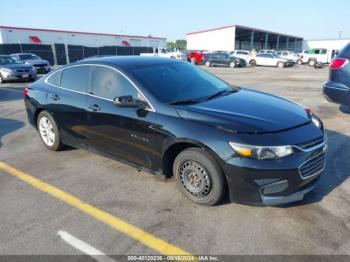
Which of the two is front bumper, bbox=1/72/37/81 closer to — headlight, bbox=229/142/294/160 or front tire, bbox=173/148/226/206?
front tire, bbox=173/148/226/206

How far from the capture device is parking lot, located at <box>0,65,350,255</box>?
2928 mm

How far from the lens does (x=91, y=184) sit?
4.26 meters

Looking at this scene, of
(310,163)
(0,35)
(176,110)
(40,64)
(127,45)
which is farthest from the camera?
(127,45)

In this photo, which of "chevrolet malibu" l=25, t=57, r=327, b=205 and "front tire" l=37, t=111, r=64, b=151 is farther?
"front tire" l=37, t=111, r=64, b=151

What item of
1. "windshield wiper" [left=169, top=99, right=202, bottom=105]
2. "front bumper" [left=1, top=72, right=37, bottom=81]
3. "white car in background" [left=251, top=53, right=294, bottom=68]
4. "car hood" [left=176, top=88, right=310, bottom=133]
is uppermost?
"windshield wiper" [left=169, top=99, right=202, bottom=105]

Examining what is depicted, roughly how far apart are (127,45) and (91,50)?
522 inches

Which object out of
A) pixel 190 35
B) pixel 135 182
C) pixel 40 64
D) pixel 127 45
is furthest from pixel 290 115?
pixel 190 35

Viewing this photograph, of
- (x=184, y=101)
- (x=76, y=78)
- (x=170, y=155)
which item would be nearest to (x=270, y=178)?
(x=170, y=155)

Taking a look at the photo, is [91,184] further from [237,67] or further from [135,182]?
[237,67]

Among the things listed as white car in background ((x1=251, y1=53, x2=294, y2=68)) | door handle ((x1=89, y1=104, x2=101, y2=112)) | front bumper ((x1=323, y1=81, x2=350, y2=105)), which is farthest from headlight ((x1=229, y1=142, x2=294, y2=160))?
white car in background ((x1=251, y1=53, x2=294, y2=68))

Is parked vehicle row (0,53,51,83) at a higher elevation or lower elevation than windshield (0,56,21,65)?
lower

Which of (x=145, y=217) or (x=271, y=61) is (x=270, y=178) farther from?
(x=271, y=61)

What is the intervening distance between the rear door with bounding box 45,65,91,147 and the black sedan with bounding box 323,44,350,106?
542 centimetres

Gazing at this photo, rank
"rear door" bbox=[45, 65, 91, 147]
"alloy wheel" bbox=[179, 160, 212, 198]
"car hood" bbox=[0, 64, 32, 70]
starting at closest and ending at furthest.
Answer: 1. "alloy wheel" bbox=[179, 160, 212, 198]
2. "rear door" bbox=[45, 65, 91, 147]
3. "car hood" bbox=[0, 64, 32, 70]
